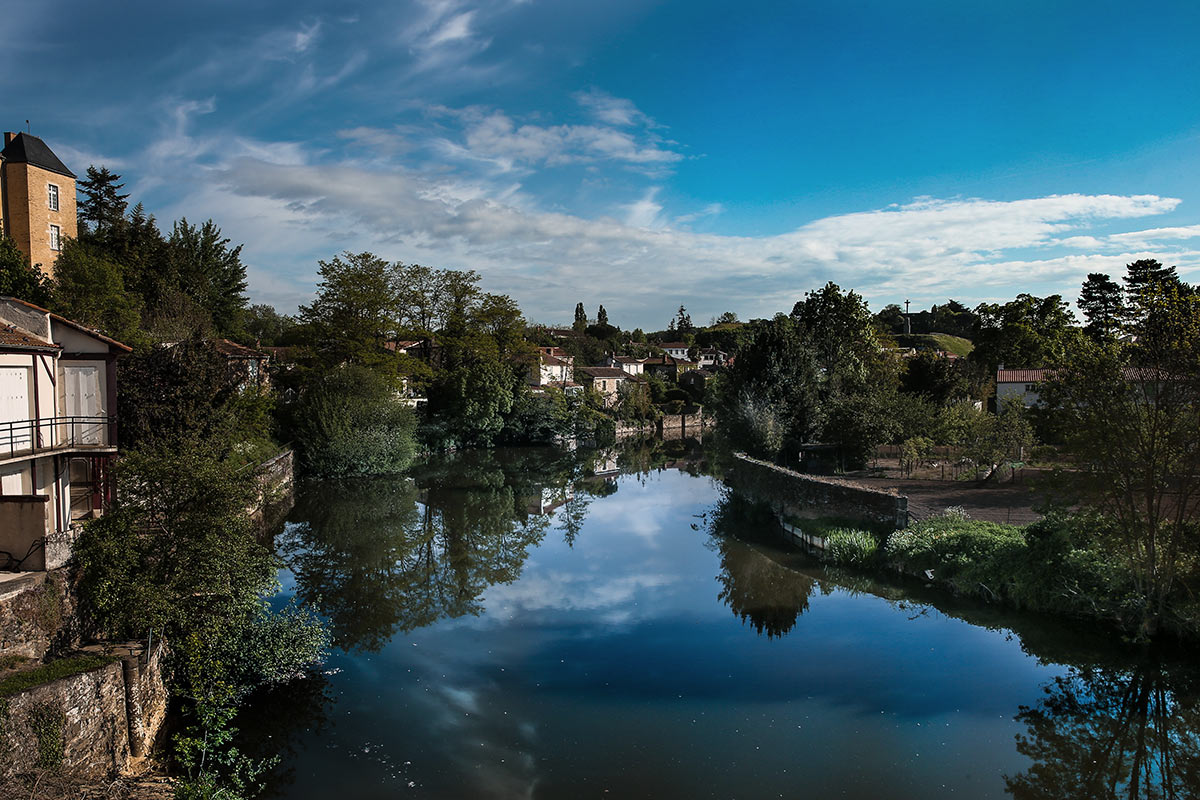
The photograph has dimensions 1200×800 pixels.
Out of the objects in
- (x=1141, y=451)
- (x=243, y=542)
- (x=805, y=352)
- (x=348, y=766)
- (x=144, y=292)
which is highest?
(x=144, y=292)

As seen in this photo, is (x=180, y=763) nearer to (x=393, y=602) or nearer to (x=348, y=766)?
(x=348, y=766)

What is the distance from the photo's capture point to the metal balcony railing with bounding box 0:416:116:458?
41.0ft

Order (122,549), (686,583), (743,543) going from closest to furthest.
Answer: (122,549) → (686,583) → (743,543)

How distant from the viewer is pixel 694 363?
98.8m

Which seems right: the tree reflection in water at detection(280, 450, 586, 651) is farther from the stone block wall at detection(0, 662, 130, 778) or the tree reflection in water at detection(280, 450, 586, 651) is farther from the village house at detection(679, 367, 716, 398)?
the village house at detection(679, 367, 716, 398)

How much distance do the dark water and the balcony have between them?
19.4 feet

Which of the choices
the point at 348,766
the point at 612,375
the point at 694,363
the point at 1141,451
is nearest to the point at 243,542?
the point at 348,766

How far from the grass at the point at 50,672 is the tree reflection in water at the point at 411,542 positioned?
14.4ft

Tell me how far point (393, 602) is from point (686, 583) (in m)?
7.52

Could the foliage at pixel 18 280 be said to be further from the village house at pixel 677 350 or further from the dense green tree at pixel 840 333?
the village house at pixel 677 350

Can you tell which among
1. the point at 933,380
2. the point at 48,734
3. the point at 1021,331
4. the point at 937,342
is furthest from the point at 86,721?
the point at 937,342

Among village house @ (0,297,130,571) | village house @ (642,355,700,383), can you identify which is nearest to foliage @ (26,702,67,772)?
village house @ (0,297,130,571)

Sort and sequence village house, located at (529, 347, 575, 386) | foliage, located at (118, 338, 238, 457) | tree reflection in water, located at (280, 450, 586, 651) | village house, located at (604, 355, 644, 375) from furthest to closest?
village house, located at (604, 355, 644, 375), village house, located at (529, 347, 575, 386), foliage, located at (118, 338, 238, 457), tree reflection in water, located at (280, 450, 586, 651)

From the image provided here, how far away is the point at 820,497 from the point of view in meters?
22.5
